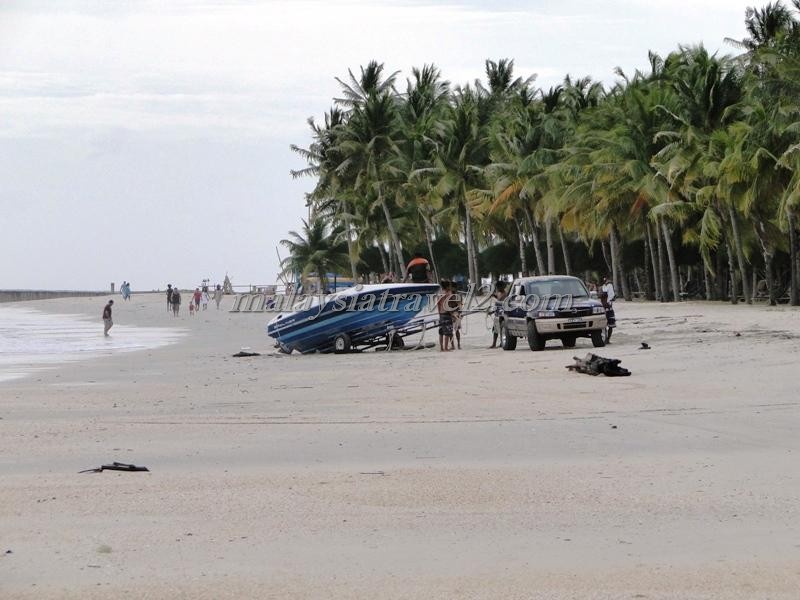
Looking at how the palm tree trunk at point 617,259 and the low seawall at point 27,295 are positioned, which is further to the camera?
the low seawall at point 27,295

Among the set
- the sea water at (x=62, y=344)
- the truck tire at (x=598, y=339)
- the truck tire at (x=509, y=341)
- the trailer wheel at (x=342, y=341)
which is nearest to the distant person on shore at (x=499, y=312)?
the truck tire at (x=509, y=341)

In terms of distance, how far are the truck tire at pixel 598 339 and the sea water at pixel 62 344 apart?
10.5m

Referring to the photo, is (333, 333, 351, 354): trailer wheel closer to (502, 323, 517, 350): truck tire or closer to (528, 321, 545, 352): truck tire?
(502, 323, 517, 350): truck tire

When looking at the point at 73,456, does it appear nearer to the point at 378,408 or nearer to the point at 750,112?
the point at 378,408

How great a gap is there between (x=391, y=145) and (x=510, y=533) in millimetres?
60683

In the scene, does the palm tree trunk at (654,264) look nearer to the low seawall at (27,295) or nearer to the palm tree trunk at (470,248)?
the palm tree trunk at (470,248)

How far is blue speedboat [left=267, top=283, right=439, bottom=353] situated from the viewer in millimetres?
27594

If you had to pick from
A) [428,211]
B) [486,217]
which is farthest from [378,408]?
[428,211]

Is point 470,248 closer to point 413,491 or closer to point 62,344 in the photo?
point 62,344

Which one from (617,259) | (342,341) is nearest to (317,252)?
(617,259)

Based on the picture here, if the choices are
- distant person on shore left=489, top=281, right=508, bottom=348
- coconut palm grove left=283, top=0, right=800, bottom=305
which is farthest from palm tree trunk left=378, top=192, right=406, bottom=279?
distant person on shore left=489, top=281, right=508, bottom=348

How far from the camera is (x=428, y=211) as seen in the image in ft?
234

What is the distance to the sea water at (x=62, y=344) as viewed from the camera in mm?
26644

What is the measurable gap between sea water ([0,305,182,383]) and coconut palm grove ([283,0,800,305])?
18307mm
